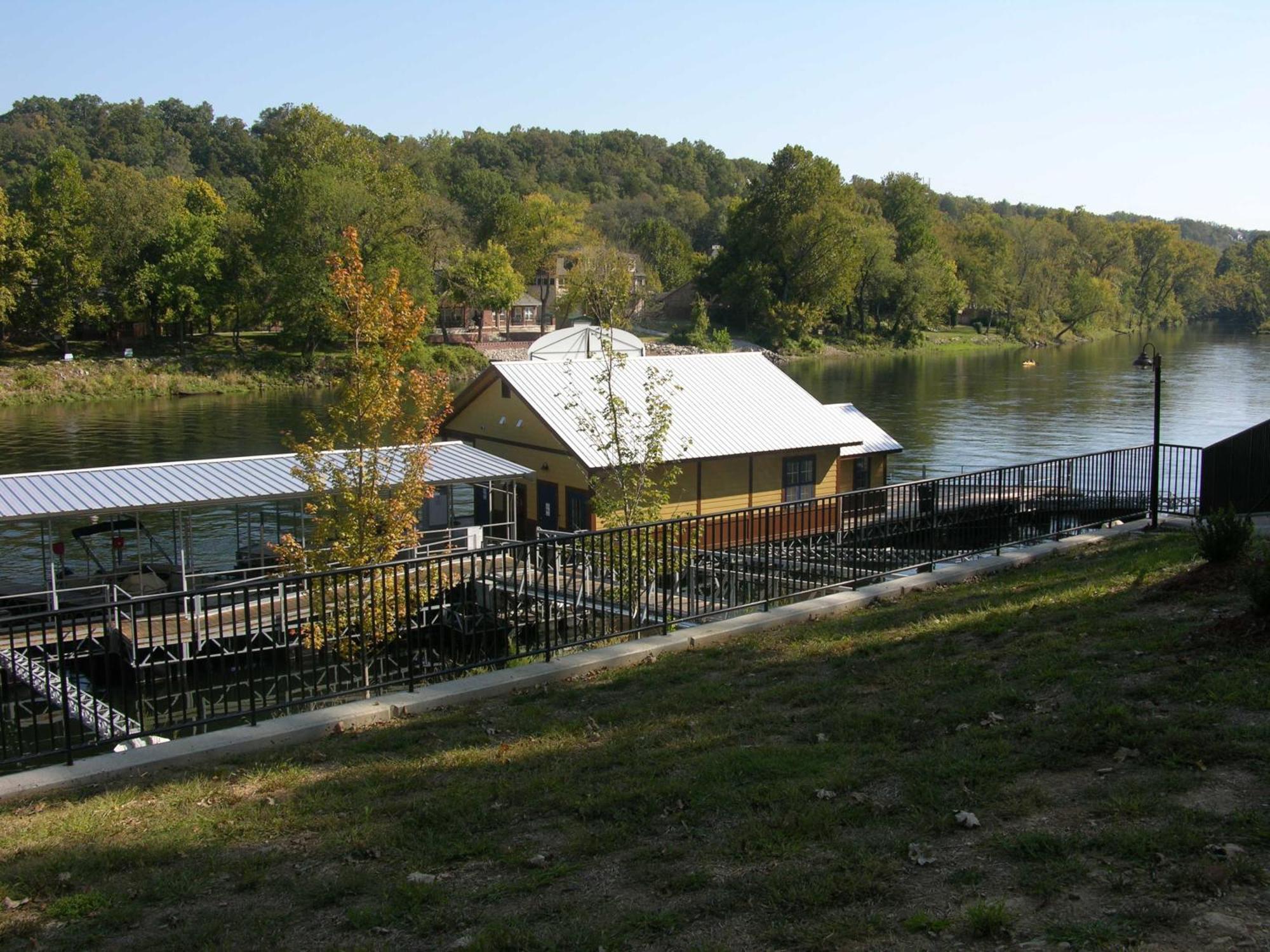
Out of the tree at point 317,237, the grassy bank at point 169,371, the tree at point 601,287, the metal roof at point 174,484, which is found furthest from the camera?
the tree at point 317,237

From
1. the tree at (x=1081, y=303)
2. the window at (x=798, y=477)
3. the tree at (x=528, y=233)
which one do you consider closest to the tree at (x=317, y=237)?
the tree at (x=528, y=233)

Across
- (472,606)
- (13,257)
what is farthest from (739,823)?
(13,257)

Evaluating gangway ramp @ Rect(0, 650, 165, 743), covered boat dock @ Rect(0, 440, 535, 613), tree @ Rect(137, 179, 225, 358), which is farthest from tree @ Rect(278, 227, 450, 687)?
tree @ Rect(137, 179, 225, 358)

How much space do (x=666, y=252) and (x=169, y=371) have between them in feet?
227

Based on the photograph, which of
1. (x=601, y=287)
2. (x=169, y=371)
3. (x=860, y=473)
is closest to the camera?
(x=601, y=287)

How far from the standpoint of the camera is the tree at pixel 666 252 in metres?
128

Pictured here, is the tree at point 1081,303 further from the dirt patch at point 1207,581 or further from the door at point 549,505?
the dirt patch at point 1207,581

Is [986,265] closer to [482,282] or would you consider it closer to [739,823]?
[482,282]

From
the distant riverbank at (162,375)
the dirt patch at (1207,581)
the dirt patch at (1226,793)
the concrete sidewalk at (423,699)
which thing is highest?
the distant riverbank at (162,375)

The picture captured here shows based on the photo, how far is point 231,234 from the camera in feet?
276

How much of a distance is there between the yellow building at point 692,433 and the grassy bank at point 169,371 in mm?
34190

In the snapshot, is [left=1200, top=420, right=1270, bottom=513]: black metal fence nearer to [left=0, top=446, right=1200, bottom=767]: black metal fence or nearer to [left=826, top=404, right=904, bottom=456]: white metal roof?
[left=0, top=446, right=1200, bottom=767]: black metal fence

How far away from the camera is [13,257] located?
70812 millimetres

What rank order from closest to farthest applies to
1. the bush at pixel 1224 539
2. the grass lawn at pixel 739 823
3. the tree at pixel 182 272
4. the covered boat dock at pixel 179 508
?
the grass lawn at pixel 739 823, the bush at pixel 1224 539, the covered boat dock at pixel 179 508, the tree at pixel 182 272
